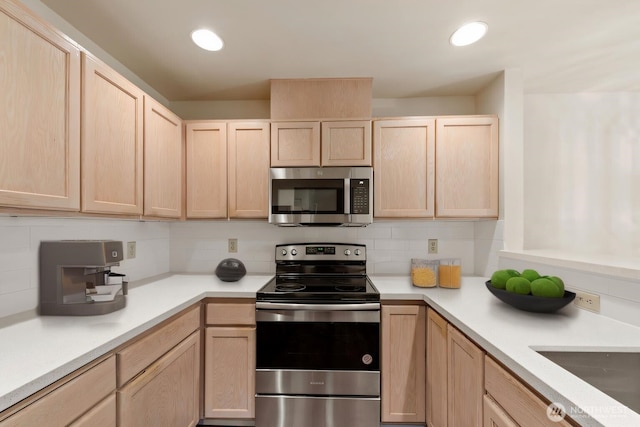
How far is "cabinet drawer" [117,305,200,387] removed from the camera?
1.09 meters

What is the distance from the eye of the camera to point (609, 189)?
2.27m

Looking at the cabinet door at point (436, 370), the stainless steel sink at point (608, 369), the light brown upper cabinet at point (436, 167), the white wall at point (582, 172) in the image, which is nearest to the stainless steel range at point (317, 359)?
the cabinet door at point (436, 370)

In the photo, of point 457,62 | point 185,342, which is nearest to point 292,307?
point 185,342

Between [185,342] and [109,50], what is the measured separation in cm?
183

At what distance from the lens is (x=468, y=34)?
159cm

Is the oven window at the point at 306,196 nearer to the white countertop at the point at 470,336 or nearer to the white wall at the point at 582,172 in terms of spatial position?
the white countertop at the point at 470,336

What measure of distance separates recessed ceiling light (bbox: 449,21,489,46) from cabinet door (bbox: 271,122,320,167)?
0.98m

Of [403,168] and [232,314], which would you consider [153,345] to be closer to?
[232,314]

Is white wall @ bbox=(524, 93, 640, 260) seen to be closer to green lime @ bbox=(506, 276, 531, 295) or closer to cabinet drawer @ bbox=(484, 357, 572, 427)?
green lime @ bbox=(506, 276, 531, 295)

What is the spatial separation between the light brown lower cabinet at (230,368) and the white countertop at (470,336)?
287mm

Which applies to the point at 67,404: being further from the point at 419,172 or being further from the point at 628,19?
the point at 628,19

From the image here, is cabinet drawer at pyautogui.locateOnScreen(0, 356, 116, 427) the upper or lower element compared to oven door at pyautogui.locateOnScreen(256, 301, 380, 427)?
upper

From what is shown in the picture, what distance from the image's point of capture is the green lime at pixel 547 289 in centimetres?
124

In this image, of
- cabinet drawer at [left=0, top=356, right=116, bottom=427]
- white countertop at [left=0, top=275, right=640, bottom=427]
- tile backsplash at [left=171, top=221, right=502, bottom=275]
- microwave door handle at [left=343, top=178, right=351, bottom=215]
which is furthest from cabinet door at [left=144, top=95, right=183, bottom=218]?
microwave door handle at [left=343, top=178, right=351, bottom=215]
